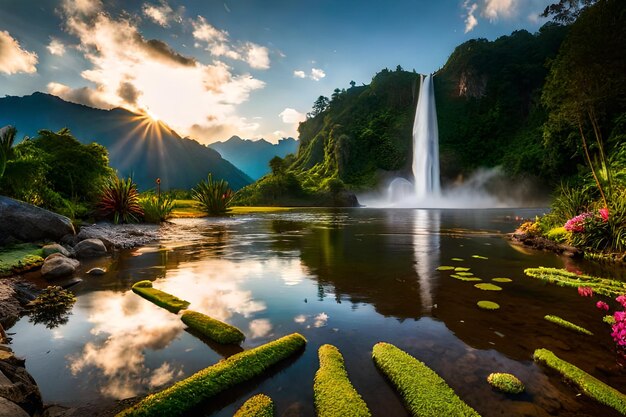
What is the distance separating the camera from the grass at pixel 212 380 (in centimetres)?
309

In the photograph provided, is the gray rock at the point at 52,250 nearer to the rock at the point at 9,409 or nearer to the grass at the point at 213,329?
the grass at the point at 213,329

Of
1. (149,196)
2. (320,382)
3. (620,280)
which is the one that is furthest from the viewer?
(149,196)

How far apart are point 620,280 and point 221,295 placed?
390 inches

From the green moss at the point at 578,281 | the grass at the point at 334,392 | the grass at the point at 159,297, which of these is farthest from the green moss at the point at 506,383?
the grass at the point at 159,297

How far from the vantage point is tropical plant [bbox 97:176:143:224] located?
789 inches

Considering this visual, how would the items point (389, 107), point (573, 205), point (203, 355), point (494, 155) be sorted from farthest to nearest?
point (389, 107) < point (494, 155) < point (573, 205) < point (203, 355)

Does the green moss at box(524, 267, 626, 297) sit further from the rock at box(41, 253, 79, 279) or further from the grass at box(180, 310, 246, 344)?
the rock at box(41, 253, 79, 279)

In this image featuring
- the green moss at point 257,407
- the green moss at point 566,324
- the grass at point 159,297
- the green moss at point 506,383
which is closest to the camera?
the green moss at point 257,407

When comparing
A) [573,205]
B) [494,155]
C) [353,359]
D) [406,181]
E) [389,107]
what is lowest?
[353,359]

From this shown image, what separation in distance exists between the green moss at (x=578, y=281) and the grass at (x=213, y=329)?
773 centimetres

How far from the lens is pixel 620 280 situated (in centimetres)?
809

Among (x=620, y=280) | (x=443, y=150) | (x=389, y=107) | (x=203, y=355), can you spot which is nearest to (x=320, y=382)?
(x=203, y=355)

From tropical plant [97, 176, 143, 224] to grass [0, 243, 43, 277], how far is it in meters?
10.2

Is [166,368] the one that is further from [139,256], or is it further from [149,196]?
[149,196]
